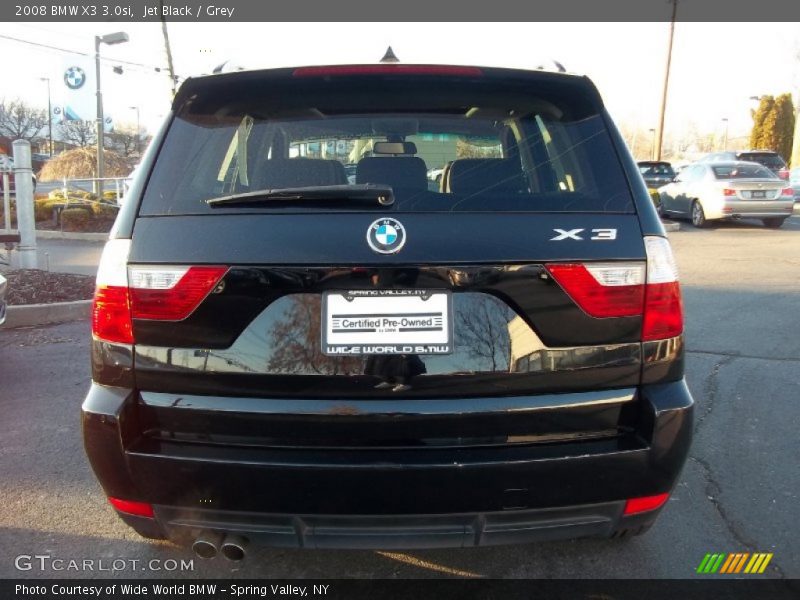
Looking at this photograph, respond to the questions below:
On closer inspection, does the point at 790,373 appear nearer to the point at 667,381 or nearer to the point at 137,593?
the point at 667,381

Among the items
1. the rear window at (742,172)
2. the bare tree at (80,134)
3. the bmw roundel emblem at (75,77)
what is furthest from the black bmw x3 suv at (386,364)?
the bare tree at (80,134)

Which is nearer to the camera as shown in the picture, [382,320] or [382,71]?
[382,320]

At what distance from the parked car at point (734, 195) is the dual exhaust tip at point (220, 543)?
51.3 ft

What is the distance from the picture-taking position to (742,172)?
16.5 meters

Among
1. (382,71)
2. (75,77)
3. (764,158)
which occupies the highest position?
(75,77)

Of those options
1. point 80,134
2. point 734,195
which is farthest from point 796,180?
point 80,134

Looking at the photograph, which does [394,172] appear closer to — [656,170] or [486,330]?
[486,330]

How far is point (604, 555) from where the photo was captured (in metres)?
2.73

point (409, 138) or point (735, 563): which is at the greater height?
point (409, 138)

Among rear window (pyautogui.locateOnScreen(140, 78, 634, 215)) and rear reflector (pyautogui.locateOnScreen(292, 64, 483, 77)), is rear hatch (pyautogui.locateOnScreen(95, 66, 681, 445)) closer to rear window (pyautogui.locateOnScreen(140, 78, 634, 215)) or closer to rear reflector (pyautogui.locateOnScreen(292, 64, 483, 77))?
rear window (pyautogui.locateOnScreen(140, 78, 634, 215))

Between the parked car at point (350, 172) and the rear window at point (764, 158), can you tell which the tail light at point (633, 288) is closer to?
the parked car at point (350, 172)

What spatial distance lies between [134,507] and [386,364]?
0.95 m

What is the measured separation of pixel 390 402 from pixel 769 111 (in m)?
47.0

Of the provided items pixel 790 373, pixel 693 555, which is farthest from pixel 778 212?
pixel 693 555
